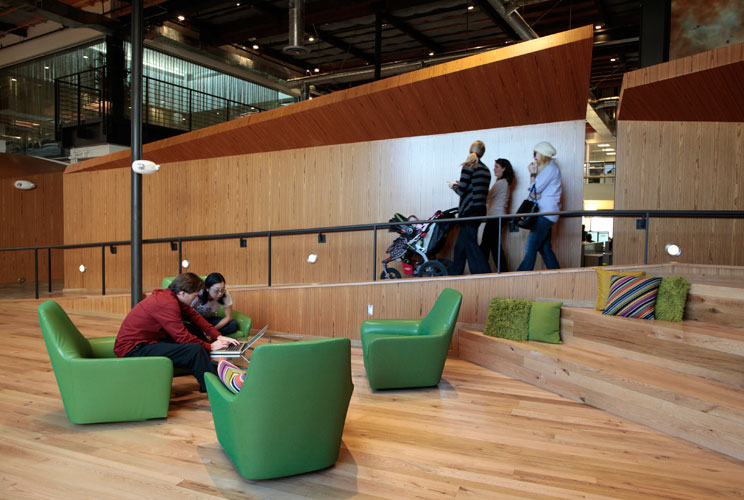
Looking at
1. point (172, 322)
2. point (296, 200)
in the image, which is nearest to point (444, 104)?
point (296, 200)

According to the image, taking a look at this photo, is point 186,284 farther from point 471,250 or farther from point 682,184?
point 682,184

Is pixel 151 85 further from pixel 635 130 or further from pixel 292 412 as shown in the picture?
pixel 292 412

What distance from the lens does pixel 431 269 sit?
6164 mm

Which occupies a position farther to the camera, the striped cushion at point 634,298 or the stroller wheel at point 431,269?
the stroller wheel at point 431,269

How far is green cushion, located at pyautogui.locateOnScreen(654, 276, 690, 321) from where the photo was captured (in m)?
4.36

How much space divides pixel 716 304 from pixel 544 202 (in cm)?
193

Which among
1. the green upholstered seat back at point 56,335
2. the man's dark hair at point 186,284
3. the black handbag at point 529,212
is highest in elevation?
the black handbag at point 529,212

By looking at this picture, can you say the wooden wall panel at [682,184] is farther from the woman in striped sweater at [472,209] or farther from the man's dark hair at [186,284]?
the man's dark hair at [186,284]

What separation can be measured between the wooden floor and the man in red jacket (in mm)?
382

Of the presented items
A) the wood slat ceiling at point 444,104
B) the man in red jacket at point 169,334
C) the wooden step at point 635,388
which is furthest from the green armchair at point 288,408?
the wood slat ceiling at point 444,104

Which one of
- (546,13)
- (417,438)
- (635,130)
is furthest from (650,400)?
(546,13)

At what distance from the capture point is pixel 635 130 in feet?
19.5

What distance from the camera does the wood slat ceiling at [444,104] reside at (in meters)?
5.45

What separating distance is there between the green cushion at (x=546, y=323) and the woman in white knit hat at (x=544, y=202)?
0.67m
